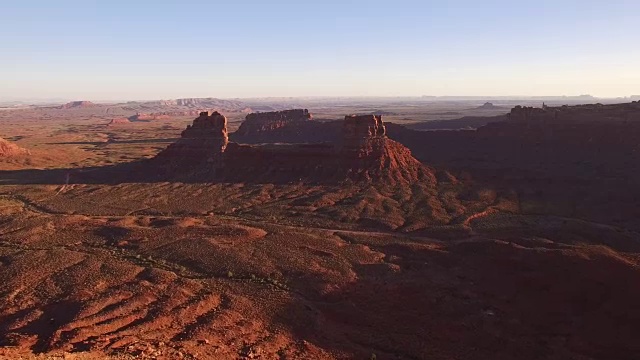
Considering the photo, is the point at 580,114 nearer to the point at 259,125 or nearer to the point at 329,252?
the point at 329,252

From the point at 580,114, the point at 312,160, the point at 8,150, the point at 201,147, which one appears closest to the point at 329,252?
the point at 312,160

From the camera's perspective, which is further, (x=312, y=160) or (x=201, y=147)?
(x=201, y=147)

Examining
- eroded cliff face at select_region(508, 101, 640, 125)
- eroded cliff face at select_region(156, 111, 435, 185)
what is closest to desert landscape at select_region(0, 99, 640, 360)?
eroded cliff face at select_region(156, 111, 435, 185)

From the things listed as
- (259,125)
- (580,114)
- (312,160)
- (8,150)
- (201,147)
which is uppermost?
(580,114)

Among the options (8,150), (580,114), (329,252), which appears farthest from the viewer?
(8,150)

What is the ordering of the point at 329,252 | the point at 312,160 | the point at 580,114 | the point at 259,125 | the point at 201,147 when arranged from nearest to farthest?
1. the point at 329,252
2. the point at 312,160
3. the point at 201,147
4. the point at 580,114
5. the point at 259,125

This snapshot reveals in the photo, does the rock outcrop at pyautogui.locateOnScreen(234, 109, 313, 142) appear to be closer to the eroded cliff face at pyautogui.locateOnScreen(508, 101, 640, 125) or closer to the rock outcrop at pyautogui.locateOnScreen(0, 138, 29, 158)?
the rock outcrop at pyautogui.locateOnScreen(0, 138, 29, 158)

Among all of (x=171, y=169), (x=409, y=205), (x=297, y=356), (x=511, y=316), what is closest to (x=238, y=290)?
(x=297, y=356)

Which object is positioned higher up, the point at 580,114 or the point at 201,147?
the point at 580,114

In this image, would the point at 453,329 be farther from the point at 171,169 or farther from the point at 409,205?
the point at 171,169
